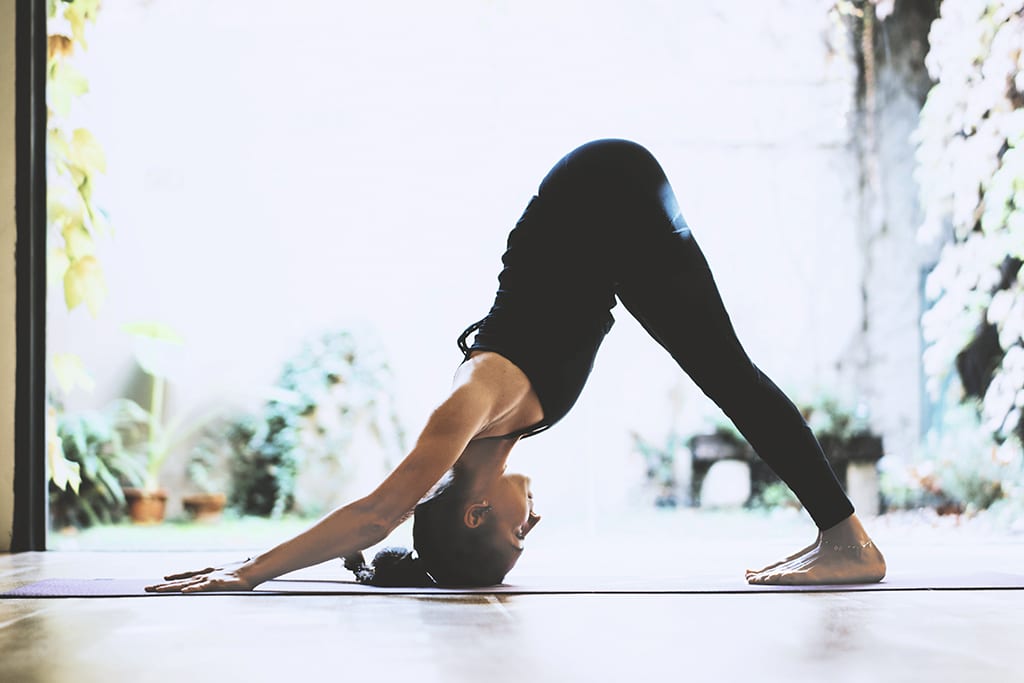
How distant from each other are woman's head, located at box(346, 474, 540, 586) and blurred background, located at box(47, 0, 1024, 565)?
2.35 metres

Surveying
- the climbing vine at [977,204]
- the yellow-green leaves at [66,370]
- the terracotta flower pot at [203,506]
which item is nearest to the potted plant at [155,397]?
the terracotta flower pot at [203,506]

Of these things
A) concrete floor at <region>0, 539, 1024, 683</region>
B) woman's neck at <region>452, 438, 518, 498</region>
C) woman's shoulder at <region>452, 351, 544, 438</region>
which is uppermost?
woman's shoulder at <region>452, 351, 544, 438</region>

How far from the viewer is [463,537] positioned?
2.01m

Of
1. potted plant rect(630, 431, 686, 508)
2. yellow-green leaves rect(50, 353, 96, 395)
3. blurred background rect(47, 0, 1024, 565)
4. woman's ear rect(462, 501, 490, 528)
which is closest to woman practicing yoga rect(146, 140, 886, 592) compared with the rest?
woman's ear rect(462, 501, 490, 528)

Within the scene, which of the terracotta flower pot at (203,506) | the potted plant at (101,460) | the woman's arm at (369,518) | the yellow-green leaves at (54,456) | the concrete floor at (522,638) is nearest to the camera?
the concrete floor at (522,638)

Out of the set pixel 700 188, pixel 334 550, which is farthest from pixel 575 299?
pixel 700 188

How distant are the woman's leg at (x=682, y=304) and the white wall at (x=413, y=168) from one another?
246 centimetres

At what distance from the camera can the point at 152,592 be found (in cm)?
187

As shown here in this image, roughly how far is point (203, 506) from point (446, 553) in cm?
271

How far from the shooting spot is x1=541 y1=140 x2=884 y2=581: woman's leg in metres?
2.00

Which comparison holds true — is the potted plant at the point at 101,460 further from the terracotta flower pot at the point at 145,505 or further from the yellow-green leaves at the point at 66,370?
the yellow-green leaves at the point at 66,370

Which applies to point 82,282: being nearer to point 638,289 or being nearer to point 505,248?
point 505,248

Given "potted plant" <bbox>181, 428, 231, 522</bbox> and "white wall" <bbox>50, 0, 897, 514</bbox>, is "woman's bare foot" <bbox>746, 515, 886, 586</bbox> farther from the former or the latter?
"potted plant" <bbox>181, 428, 231, 522</bbox>

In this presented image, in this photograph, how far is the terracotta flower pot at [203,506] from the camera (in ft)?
14.4
